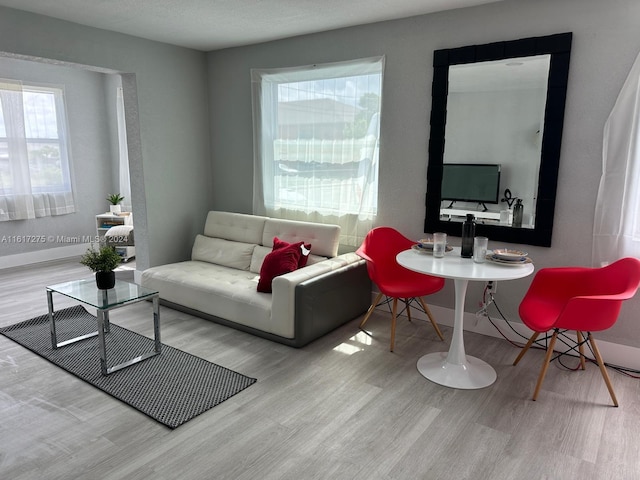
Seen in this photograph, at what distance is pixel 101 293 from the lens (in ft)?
10.2

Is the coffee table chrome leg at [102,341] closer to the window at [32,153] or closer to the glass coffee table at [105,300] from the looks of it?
the glass coffee table at [105,300]

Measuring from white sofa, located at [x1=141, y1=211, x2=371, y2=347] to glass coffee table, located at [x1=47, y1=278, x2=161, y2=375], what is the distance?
2.10 ft

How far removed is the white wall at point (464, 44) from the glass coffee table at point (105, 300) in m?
1.99

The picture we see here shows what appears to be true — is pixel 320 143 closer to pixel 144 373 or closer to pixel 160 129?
pixel 160 129

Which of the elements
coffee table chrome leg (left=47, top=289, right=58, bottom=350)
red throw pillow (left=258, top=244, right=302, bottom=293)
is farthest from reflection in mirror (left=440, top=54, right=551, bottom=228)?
coffee table chrome leg (left=47, top=289, right=58, bottom=350)

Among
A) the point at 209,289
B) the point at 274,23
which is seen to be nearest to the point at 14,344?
the point at 209,289

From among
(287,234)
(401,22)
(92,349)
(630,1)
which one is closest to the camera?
(630,1)

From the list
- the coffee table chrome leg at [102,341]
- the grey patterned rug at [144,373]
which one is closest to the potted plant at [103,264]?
the coffee table chrome leg at [102,341]

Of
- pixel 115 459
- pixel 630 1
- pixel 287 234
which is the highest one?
pixel 630 1

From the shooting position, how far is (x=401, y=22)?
360 cm

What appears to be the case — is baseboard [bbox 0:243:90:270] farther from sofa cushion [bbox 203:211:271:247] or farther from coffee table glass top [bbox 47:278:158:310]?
coffee table glass top [bbox 47:278:158:310]

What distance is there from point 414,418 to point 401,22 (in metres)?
2.96

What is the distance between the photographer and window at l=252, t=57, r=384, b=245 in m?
3.89

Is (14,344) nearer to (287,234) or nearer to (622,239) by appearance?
(287,234)
